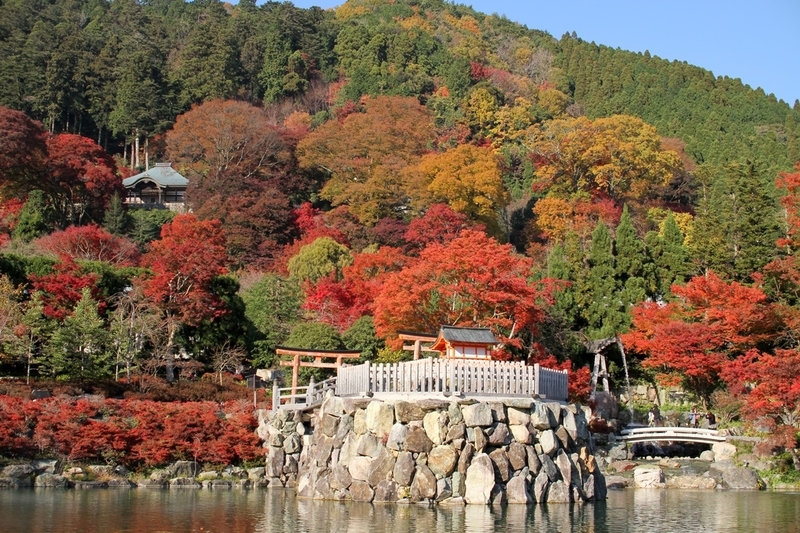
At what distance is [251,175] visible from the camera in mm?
55875

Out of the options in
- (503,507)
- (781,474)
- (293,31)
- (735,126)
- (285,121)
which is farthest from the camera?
(293,31)

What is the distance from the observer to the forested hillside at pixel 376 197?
33.3 metres

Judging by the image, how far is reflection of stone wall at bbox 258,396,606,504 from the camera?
805 inches

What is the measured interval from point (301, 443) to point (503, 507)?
7746mm

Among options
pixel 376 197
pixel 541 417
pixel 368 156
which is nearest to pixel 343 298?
pixel 376 197

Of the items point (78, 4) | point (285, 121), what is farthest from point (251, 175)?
point (78, 4)

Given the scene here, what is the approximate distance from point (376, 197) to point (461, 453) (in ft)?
109

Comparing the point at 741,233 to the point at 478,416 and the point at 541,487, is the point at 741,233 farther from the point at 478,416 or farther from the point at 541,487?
the point at 478,416

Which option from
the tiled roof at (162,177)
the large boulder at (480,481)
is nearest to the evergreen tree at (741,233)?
the large boulder at (480,481)

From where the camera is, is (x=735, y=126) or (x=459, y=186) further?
(x=735, y=126)

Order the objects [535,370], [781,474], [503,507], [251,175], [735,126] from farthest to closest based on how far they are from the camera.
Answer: [735,126], [251,175], [781,474], [535,370], [503,507]

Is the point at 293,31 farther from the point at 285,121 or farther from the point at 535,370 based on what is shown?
the point at 535,370

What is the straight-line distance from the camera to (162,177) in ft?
192

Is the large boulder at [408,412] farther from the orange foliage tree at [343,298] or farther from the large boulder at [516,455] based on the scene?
the orange foliage tree at [343,298]
